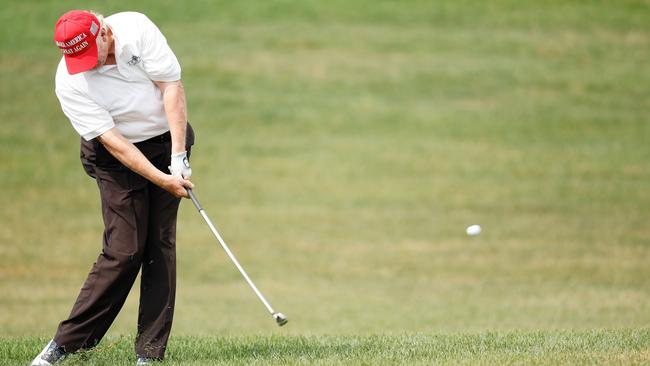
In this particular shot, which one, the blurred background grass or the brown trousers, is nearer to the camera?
the brown trousers

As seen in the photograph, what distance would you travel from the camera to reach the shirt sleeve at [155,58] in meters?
7.05

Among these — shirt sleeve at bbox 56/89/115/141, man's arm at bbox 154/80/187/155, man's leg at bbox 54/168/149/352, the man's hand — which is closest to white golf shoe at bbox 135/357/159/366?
man's leg at bbox 54/168/149/352

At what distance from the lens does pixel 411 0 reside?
105 feet

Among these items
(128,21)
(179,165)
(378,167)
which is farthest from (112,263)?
(378,167)

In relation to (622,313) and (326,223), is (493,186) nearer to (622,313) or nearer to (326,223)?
(326,223)

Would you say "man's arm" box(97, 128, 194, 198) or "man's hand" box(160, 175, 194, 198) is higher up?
"man's arm" box(97, 128, 194, 198)

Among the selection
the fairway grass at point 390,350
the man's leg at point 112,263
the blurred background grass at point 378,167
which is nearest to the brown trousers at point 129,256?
the man's leg at point 112,263

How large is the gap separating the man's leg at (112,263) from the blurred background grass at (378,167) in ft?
18.9

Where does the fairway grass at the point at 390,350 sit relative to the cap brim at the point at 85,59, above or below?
below

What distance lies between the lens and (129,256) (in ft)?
23.5

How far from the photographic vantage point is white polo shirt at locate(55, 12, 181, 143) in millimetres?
7000

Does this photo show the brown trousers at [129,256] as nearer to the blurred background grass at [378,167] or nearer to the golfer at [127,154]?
the golfer at [127,154]

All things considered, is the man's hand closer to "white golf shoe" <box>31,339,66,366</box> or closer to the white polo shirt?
the white polo shirt

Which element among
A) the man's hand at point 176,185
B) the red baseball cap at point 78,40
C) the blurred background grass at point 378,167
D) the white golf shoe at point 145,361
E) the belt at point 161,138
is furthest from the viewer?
the blurred background grass at point 378,167
